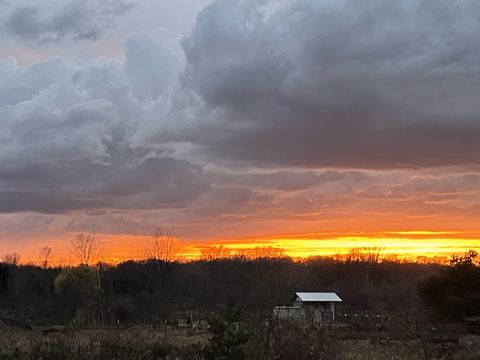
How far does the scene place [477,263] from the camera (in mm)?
44000

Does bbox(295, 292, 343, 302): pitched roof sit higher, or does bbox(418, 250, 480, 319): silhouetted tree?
bbox(418, 250, 480, 319): silhouetted tree

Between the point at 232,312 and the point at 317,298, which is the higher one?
the point at 232,312

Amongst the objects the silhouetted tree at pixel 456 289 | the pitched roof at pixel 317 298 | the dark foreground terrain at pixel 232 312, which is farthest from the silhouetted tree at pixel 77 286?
the silhouetted tree at pixel 456 289

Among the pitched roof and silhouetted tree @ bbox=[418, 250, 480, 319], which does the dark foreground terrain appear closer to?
silhouetted tree @ bbox=[418, 250, 480, 319]

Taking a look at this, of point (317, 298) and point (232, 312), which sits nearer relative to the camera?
point (232, 312)

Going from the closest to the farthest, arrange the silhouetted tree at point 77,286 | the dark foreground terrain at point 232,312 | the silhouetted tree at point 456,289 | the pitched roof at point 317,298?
the dark foreground terrain at point 232,312
the silhouetted tree at point 456,289
the silhouetted tree at point 77,286
the pitched roof at point 317,298

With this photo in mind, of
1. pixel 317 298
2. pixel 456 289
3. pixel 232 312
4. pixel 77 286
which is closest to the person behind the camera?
pixel 232 312

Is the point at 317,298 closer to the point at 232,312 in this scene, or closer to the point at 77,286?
the point at 77,286

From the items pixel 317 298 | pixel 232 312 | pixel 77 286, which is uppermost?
pixel 232 312

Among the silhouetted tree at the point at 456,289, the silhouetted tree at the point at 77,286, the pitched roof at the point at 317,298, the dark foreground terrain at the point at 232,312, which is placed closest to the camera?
the dark foreground terrain at the point at 232,312

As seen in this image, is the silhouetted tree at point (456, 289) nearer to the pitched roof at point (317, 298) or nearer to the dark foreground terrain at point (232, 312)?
the dark foreground terrain at point (232, 312)

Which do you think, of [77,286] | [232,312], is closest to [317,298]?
[77,286]

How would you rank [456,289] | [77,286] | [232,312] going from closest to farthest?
[232,312] < [456,289] < [77,286]

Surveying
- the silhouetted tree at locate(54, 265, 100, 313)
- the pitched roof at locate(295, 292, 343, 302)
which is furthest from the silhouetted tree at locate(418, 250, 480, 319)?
the silhouetted tree at locate(54, 265, 100, 313)
